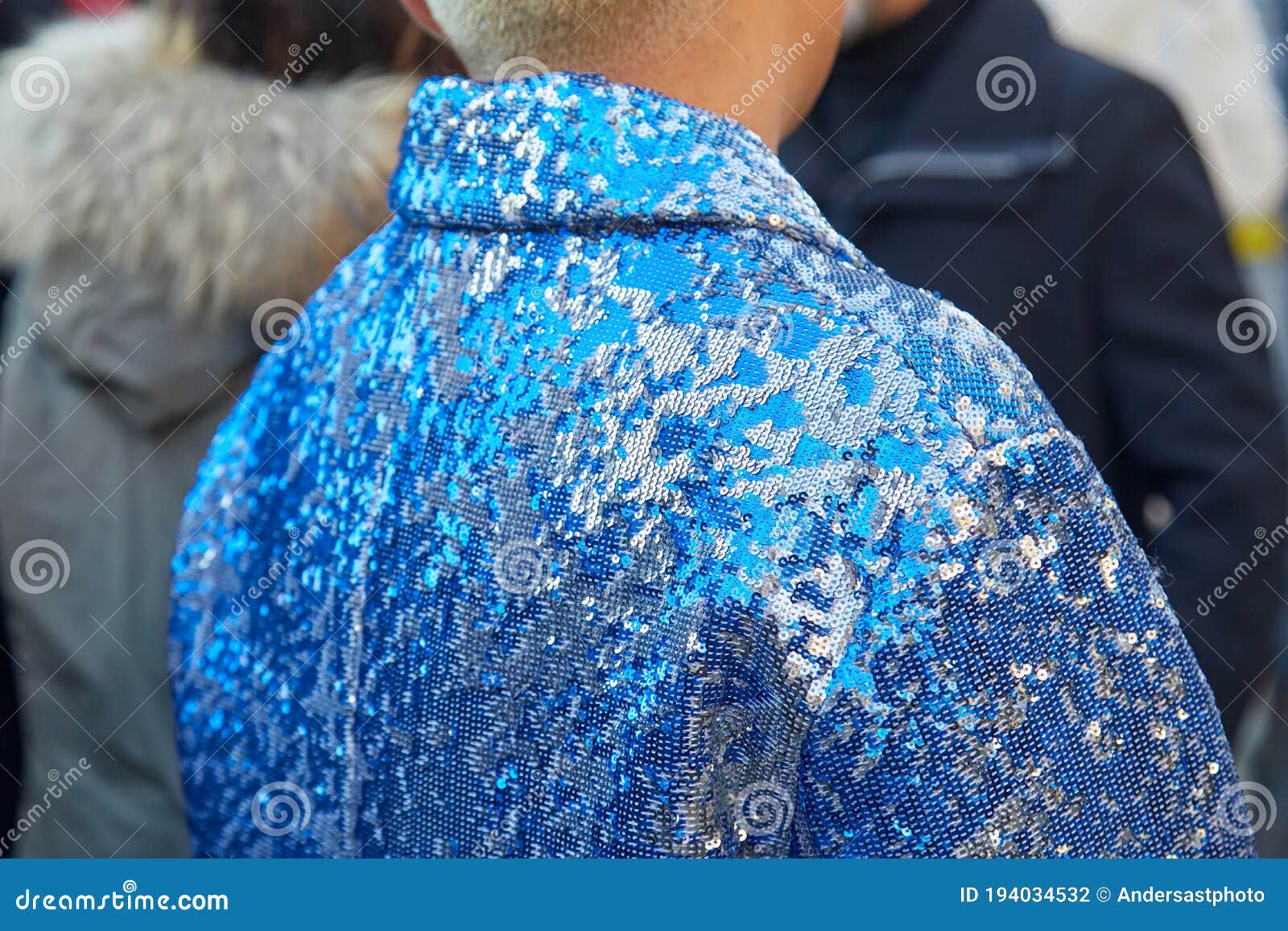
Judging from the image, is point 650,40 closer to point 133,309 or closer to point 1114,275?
point 133,309

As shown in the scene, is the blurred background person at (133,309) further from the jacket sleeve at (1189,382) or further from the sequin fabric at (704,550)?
the jacket sleeve at (1189,382)

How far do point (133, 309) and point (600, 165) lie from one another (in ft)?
2.29

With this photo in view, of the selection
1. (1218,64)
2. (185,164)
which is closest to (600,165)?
(185,164)

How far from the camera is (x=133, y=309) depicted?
1037mm

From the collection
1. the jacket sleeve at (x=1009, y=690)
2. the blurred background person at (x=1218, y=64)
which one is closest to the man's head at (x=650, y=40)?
the jacket sleeve at (x=1009, y=690)

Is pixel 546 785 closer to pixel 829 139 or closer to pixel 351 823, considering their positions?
pixel 351 823

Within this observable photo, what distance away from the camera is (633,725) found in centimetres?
49

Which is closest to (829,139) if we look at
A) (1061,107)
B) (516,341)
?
(1061,107)

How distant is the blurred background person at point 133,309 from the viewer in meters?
1.02

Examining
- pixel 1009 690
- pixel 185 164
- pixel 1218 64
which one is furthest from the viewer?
pixel 1218 64

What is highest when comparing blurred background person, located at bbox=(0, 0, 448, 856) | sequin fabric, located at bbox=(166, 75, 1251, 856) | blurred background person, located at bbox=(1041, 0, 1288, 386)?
blurred background person, located at bbox=(1041, 0, 1288, 386)

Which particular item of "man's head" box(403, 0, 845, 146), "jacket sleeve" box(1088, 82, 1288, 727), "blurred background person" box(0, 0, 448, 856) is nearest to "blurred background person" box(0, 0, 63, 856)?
"blurred background person" box(0, 0, 448, 856)

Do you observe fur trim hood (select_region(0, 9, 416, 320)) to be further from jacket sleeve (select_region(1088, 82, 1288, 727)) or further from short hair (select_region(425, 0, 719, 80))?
jacket sleeve (select_region(1088, 82, 1288, 727))

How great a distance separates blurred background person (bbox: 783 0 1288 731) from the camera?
1.19 m
